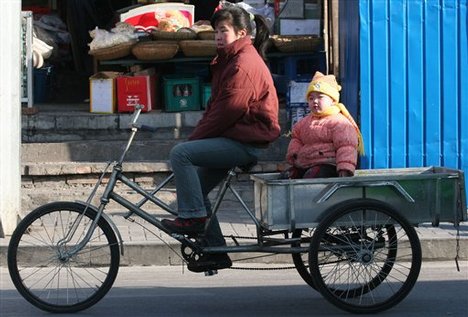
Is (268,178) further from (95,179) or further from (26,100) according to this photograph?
(26,100)

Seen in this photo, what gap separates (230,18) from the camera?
256 inches

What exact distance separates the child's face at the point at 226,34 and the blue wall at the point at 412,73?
4044 mm

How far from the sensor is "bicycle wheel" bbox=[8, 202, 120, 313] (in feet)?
21.3

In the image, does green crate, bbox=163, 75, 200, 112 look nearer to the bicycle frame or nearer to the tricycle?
the tricycle

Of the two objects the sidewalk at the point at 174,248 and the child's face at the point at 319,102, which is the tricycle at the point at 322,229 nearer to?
the child's face at the point at 319,102

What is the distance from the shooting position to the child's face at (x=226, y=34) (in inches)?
256

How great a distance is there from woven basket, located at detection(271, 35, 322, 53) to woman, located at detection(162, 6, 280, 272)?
526 cm

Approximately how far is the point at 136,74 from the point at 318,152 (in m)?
5.49

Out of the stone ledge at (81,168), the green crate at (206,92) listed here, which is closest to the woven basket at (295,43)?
the green crate at (206,92)

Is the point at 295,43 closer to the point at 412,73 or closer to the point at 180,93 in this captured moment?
the point at 180,93

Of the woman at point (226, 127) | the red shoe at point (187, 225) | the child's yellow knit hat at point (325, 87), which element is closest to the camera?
the woman at point (226, 127)

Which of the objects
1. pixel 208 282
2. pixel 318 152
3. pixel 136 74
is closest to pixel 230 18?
pixel 318 152

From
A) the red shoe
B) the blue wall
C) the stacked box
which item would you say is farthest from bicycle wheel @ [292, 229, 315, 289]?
the stacked box

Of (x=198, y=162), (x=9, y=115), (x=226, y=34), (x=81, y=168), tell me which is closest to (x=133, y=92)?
(x=81, y=168)
